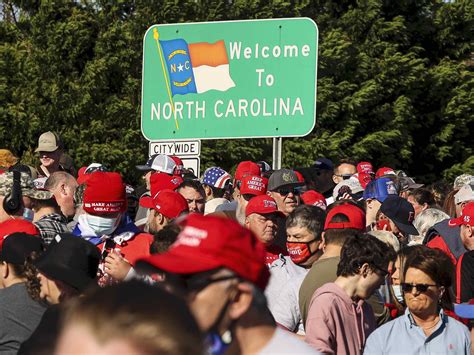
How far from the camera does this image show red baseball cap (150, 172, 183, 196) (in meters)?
10.0

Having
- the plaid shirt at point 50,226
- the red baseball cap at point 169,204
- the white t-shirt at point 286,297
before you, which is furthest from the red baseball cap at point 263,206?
the plaid shirt at point 50,226

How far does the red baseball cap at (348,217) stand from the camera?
7.17 metres

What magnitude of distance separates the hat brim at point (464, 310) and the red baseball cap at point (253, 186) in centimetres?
331

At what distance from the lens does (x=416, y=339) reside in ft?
19.4

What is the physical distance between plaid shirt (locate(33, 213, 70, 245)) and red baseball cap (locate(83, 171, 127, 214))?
326mm

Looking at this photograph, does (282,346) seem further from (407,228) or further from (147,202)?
(407,228)

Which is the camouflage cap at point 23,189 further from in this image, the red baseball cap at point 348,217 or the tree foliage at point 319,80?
the tree foliage at point 319,80

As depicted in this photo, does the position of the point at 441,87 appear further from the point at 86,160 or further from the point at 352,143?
the point at 86,160

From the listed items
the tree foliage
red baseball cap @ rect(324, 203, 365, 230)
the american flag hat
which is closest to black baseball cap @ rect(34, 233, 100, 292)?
red baseball cap @ rect(324, 203, 365, 230)

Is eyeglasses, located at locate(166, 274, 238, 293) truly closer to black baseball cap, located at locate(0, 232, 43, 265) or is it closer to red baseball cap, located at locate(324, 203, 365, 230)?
black baseball cap, located at locate(0, 232, 43, 265)

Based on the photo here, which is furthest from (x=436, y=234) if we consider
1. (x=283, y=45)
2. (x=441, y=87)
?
(x=441, y=87)

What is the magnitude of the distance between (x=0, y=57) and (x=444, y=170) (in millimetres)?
15849

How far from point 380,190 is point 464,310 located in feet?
11.5

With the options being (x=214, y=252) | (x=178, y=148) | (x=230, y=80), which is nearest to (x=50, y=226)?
(x=214, y=252)
